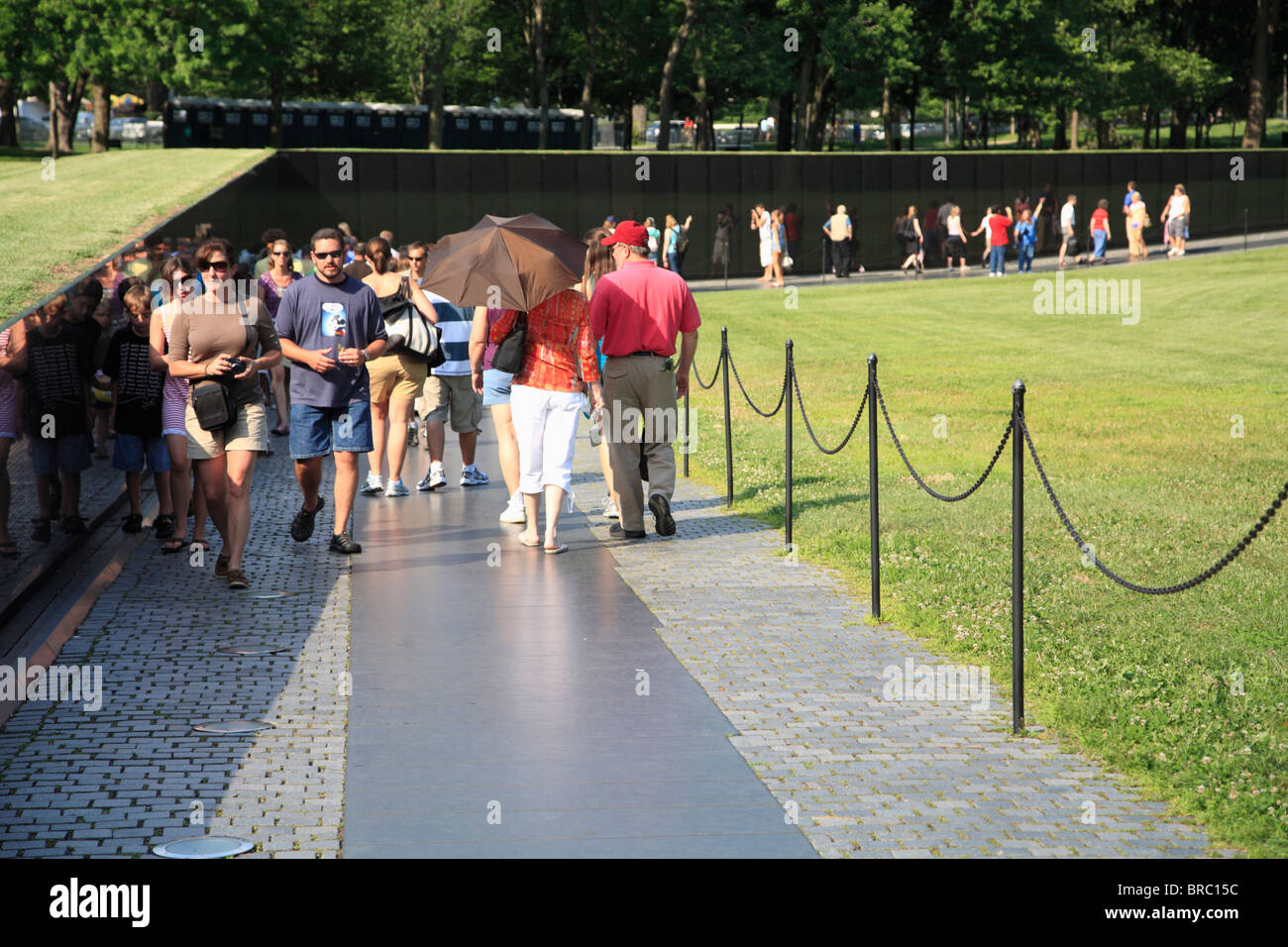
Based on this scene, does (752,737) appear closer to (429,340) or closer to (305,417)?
(305,417)

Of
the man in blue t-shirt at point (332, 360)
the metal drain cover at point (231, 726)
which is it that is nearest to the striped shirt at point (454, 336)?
the man in blue t-shirt at point (332, 360)

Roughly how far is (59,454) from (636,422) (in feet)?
12.9

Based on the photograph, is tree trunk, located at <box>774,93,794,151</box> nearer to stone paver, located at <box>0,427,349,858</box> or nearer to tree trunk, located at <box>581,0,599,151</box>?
tree trunk, located at <box>581,0,599,151</box>

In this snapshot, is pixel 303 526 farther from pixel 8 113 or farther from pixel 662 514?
pixel 8 113

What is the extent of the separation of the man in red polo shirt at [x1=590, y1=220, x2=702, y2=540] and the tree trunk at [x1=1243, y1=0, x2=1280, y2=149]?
5751cm

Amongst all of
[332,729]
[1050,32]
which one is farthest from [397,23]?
[332,729]

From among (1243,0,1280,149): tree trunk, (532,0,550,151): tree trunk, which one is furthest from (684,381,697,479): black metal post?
(1243,0,1280,149): tree trunk

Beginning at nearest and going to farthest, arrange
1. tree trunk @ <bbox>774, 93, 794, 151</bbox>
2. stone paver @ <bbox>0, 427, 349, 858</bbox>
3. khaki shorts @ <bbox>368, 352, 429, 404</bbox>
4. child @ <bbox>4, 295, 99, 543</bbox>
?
stone paver @ <bbox>0, 427, 349, 858</bbox> → child @ <bbox>4, 295, 99, 543</bbox> → khaki shorts @ <bbox>368, 352, 429, 404</bbox> → tree trunk @ <bbox>774, 93, 794, 151</bbox>

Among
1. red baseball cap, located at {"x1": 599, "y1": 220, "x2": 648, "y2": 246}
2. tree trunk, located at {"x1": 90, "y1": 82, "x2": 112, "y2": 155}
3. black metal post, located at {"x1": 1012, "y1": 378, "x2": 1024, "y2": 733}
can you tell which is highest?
tree trunk, located at {"x1": 90, "y1": 82, "x2": 112, "y2": 155}

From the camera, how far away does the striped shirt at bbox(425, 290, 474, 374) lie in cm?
1332

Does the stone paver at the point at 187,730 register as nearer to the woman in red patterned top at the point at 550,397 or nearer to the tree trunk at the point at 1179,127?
the woman in red patterned top at the point at 550,397

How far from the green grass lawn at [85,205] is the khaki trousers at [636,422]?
410 centimetres

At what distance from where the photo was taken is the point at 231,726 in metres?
6.82

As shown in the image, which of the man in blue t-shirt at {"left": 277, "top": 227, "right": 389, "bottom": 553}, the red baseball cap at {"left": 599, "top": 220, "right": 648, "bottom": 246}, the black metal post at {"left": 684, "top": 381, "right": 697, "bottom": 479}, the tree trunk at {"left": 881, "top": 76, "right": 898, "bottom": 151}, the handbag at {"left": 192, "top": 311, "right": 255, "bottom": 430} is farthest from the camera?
the tree trunk at {"left": 881, "top": 76, "right": 898, "bottom": 151}
